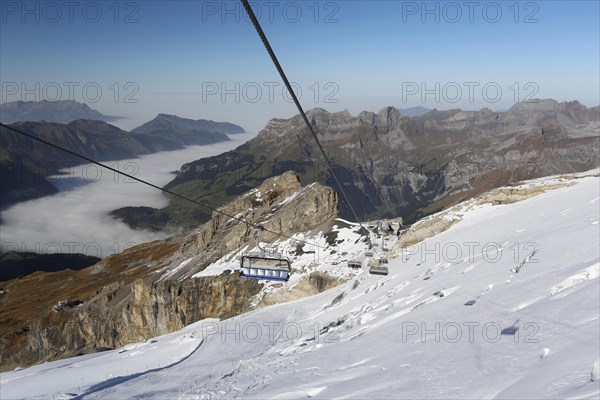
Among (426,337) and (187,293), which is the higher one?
(426,337)

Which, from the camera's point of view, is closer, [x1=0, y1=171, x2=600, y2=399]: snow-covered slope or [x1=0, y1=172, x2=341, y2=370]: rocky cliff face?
[x1=0, y1=171, x2=600, y2=399]: snow-covered slope

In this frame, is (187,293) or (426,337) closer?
(426,337)

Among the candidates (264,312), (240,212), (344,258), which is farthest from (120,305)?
(344,258)

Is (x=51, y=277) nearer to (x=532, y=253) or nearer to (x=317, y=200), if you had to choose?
(x=317, y=200)

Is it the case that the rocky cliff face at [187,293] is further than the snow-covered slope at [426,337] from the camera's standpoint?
Yes
